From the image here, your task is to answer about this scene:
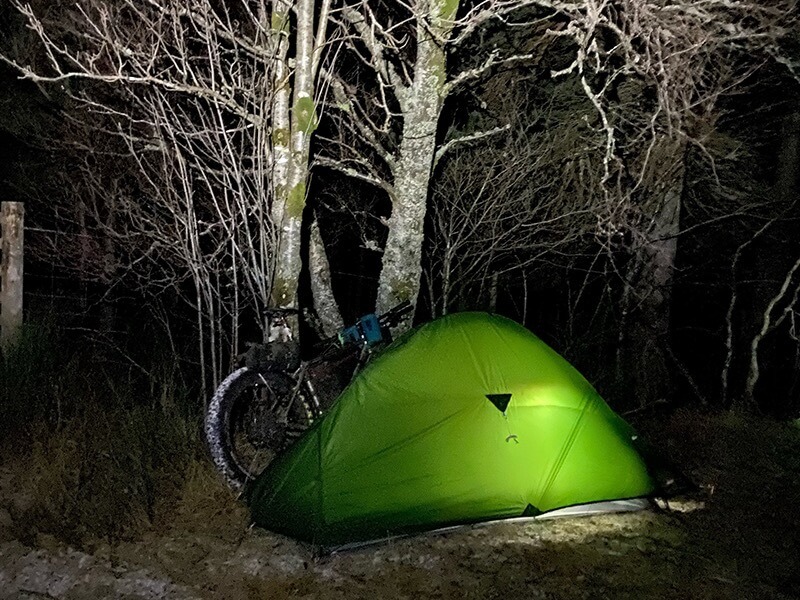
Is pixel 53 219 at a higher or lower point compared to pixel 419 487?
higher

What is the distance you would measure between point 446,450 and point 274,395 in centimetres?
149

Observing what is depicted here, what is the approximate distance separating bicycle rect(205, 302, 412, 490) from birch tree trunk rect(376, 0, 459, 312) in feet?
2.48

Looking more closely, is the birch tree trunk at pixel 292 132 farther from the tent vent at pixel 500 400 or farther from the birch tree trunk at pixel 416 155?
the tent vent at pixel 500 400

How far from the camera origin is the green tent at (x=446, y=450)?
14.2ft

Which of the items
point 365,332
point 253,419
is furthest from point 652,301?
point 253,419

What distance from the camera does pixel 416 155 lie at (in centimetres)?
629

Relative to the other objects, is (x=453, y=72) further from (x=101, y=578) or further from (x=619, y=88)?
(x=101, y=578)

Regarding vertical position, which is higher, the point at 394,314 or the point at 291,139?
the point at 291,139

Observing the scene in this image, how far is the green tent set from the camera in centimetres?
434

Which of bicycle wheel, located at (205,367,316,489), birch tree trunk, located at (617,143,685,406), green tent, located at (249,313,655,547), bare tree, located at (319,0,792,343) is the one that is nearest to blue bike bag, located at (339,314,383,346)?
bicycle wheel, located at (205,367,316,489)

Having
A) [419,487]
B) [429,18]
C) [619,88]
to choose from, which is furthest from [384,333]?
[619,88]

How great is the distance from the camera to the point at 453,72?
331 inches

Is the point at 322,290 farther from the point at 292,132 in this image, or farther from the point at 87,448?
the point at 87,448

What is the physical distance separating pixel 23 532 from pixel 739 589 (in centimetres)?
407
